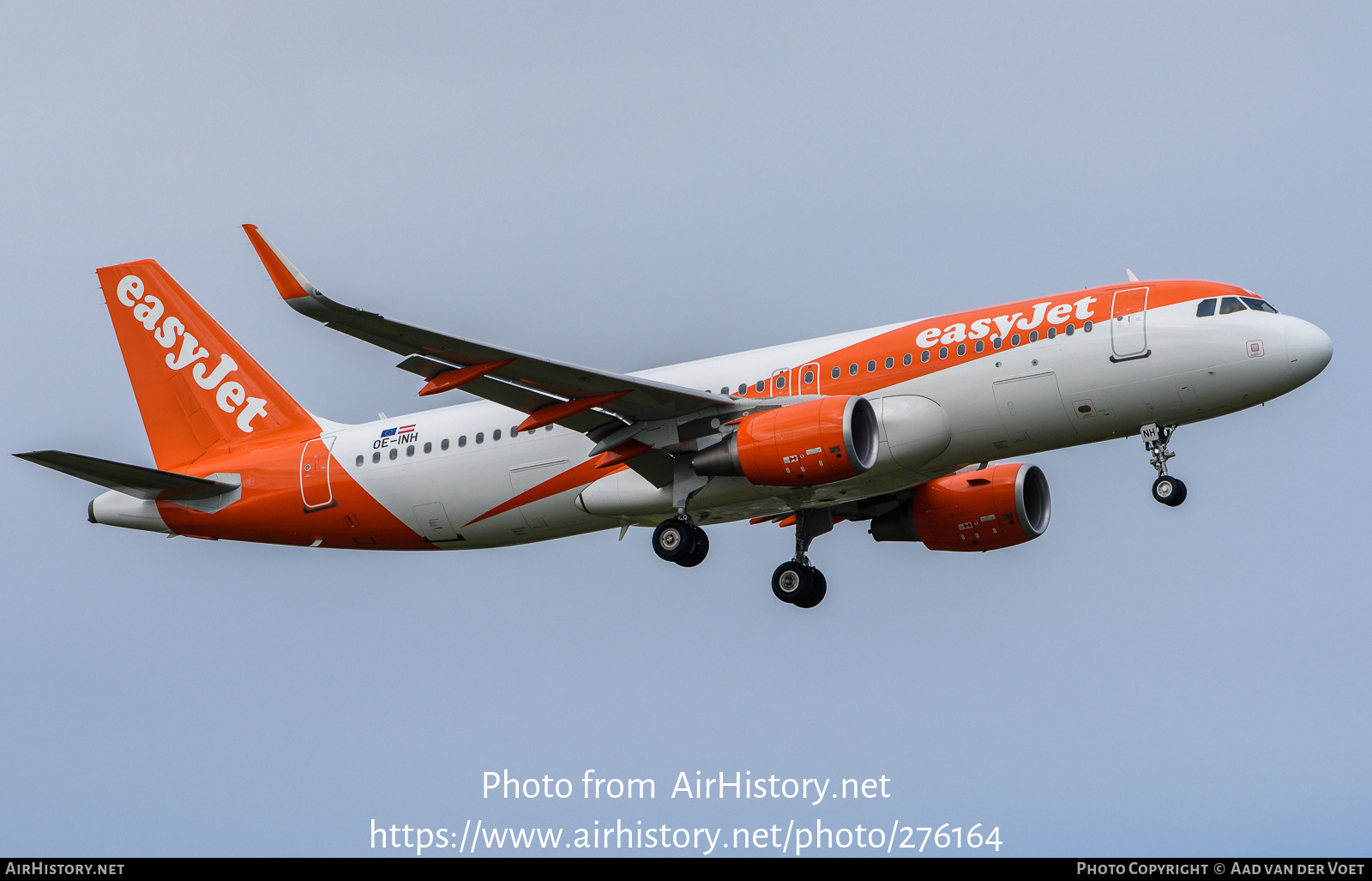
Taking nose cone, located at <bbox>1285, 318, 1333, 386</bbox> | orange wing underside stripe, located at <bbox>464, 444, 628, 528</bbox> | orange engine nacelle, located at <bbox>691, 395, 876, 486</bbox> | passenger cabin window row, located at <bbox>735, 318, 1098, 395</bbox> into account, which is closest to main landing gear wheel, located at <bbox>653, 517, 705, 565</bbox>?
orange wing underside stripe, located at <bbox>464, 444, 628, 528</bbox>

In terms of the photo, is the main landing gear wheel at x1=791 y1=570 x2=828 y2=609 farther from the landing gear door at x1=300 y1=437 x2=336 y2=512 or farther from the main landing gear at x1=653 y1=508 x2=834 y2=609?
the landing gear door at x1=300 y1=437 x2=336 y2=512

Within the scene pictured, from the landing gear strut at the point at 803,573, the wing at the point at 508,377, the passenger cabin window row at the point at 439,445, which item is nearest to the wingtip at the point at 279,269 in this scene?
the wing at the point at 508,377

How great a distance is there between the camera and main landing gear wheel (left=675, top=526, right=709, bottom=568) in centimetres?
3094

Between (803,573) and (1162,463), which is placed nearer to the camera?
(1162,463)

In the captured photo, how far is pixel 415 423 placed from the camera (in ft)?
113

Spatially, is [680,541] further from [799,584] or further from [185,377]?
[185,377]

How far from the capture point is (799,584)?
34.0 meters

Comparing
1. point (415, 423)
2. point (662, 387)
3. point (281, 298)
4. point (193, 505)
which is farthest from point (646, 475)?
point (193, 505)

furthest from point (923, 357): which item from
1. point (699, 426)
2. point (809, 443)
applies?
point (699, 426)

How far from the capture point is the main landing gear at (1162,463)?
28.6m

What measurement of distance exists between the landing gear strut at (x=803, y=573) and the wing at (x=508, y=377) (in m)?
4.89

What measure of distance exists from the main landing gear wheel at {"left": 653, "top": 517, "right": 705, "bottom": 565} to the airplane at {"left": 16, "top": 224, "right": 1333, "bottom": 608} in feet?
0.14

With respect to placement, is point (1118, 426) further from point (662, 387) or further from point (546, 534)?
point (546, 534)

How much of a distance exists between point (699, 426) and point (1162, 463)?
29.2ft
